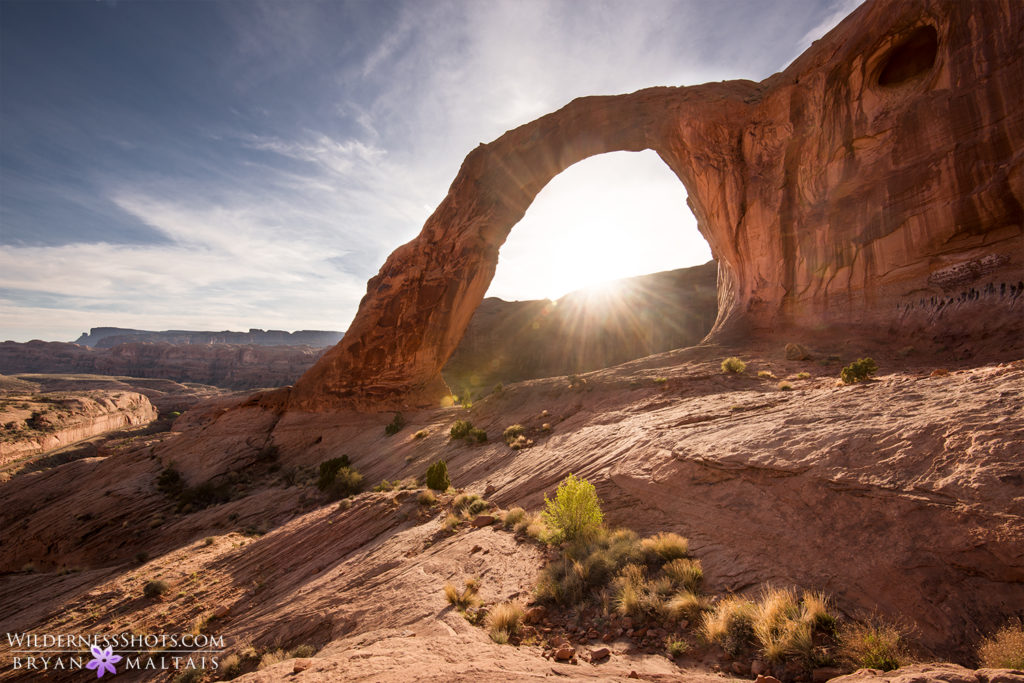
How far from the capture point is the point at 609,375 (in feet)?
54.7

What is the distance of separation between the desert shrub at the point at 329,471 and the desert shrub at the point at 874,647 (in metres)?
16.7

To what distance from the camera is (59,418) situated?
1737 inches

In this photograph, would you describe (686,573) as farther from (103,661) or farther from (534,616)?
(103,661)

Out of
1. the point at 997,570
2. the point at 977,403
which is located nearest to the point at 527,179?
the point at 977,403

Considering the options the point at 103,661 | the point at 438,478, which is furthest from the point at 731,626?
the point at 103,661

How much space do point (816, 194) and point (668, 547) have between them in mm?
17664

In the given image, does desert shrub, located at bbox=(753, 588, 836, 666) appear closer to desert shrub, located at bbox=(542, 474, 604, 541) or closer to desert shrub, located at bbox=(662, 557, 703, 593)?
desert shrub, located at bbox=(662, 557, 703, 593)

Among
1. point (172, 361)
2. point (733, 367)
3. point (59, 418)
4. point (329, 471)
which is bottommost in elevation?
point (329, 471)

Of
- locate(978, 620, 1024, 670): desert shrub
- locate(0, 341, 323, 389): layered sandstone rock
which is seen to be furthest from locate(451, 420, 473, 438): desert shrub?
locate(0, 341, 323, 389): layered sandstone rock

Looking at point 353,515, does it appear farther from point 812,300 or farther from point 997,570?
point 812,300

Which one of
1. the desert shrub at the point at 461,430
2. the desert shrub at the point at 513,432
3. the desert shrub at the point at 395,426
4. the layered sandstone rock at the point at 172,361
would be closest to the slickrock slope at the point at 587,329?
the desert shrub at the point at 395,426

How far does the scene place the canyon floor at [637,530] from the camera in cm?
416

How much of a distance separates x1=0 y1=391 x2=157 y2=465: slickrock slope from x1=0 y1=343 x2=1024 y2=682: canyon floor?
3248 cm

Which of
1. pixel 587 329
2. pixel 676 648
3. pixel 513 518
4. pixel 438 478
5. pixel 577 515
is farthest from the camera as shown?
pixel 587 329
